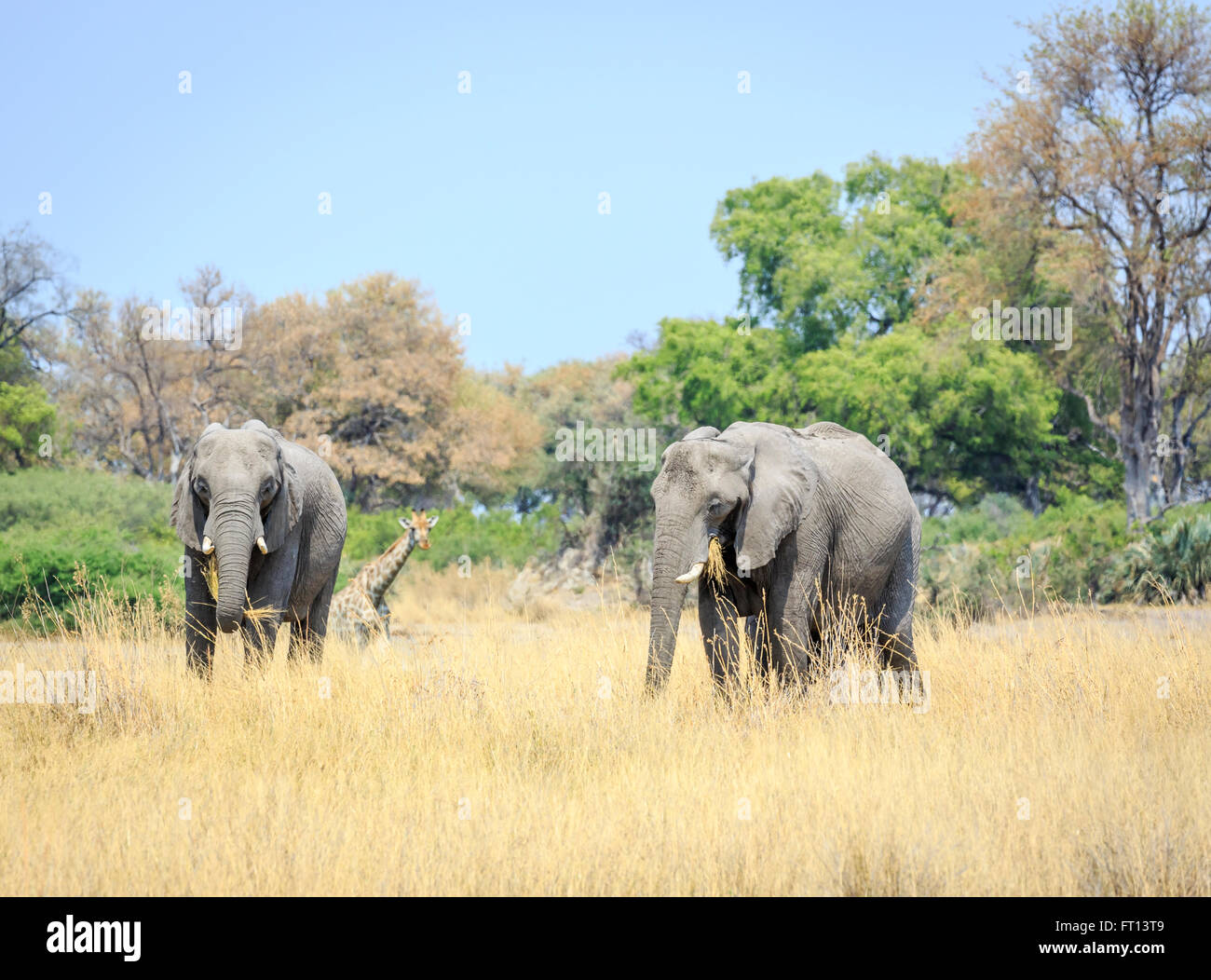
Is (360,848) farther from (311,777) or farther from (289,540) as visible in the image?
(289,540)

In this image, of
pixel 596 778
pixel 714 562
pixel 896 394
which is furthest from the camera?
pixel 896 394

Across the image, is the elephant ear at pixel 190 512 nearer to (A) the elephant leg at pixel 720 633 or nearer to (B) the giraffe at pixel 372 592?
(A) the elephant leg at pixel 720 633

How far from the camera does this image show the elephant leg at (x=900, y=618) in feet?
30.8

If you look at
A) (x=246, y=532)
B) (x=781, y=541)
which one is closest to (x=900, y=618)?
(x=781, y=541)

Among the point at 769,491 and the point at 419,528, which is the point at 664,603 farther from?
the point at 419,528

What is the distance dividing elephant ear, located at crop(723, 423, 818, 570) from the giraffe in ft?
22.6

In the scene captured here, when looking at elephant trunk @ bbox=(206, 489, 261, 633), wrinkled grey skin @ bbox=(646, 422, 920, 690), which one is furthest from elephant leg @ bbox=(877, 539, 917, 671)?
elephant trunk @ bbox=(206, 489, 261, 633)

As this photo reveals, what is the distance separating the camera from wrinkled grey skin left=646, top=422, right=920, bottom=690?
7.82 metres

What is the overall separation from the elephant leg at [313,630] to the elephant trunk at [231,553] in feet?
4.45

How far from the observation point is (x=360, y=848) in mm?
5477

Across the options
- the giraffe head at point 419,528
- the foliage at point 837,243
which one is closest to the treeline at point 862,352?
the foliage at point 837,243

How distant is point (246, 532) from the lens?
8742 mm

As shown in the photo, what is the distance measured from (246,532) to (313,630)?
2138 mm
